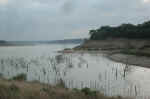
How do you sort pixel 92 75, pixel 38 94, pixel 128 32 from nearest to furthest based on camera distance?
pixel 38 94 < pixel 92 75 < pixel 128 32

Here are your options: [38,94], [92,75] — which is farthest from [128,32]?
[38,94]

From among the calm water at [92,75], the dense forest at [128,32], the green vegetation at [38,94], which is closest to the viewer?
the green vegetation at [38,94]

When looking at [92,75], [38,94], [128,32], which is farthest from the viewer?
[128,32]

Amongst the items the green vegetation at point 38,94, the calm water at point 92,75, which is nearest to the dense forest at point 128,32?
the calm water at point 92,75

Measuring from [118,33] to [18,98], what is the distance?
75391mm

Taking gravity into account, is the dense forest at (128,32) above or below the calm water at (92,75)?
above

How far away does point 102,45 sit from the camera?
80.0 m

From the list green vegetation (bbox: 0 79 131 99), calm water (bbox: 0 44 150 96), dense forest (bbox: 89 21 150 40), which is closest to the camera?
green vegetation (bbox: 0 79 131 99)

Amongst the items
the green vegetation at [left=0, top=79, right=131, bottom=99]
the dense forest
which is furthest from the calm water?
the dense forest

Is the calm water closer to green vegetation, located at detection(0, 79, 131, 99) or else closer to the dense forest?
green vegetation, located at detection(0, 79, 131, 99)

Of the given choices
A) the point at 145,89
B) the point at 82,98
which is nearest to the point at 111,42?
the point at 145,89

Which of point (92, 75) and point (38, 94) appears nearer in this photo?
point (38, 94)

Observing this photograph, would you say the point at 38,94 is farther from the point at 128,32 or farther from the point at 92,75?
the point at 128,32

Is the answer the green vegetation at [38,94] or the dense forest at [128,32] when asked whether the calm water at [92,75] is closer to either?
the green vegetation at [38,94]
